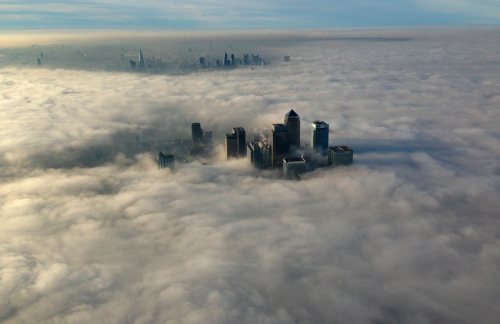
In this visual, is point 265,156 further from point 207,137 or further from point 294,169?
point 207,137

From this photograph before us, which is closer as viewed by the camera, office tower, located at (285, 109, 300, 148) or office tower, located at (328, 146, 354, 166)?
office tower, located at (328, 146, 354, 166)

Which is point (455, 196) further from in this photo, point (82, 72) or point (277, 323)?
point (82, 72)

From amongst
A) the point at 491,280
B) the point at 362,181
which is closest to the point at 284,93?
the point at 362,181

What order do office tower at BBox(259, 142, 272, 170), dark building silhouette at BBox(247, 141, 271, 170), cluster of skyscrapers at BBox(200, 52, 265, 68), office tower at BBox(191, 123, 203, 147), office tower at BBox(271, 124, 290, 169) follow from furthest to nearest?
cluster of skyscrapers at BBox(200, 52, 265, 68) < office tower at BBox(191, 123, 203, 147) < office tower at BBox(271, 124, 290, 169) < office tower at BBox(259, 142, 272, 170) < dark building silhouette at BBox(247, 141, 271, 170)

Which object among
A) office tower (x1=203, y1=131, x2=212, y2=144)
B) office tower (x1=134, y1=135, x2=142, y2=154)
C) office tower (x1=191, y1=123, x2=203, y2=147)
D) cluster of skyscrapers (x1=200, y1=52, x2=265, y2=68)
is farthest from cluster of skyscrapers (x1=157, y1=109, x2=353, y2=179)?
cluster of skyscrapers (x1=200, y1=52, x2=265, y2=68)

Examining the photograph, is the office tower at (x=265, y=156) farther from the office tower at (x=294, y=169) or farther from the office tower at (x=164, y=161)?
the office tower at (x=164, y=161)

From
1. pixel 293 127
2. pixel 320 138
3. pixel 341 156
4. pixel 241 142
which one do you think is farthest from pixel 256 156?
pixel 341 156

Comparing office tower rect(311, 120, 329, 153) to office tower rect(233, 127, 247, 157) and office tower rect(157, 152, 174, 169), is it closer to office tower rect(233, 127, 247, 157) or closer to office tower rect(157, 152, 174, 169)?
office tower rect(233, 127, 247, 157)
